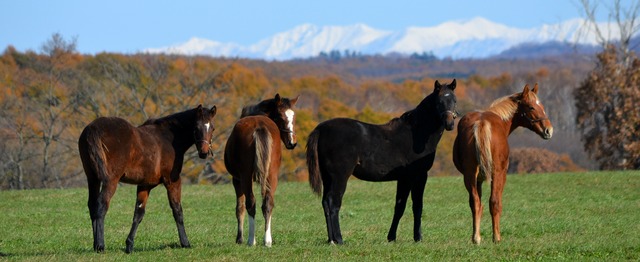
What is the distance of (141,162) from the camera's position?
42.5 feet

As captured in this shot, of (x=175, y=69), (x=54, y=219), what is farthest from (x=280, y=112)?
(x=175, y=69)

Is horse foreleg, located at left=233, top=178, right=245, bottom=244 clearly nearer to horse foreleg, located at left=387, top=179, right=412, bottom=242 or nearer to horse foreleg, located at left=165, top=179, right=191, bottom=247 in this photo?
horse foreleg, located at left=165, top=179, right=191, bottom=247

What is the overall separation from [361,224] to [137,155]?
6.31 metres

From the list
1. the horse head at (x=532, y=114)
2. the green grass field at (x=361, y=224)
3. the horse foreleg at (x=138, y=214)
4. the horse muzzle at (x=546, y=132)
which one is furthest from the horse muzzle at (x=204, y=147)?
the horse muzzle at (x=546, y=132)

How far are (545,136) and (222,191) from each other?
12.8 m

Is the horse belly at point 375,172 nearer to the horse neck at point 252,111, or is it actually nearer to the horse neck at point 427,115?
the horse neck at point 427,115

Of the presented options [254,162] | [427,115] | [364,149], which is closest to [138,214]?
[254,162]

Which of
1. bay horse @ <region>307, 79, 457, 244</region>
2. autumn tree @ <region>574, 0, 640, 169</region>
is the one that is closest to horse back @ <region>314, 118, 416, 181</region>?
bay horse @ <region>307, 79, 457, 244</region>

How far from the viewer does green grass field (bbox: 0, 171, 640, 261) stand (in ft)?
39.5

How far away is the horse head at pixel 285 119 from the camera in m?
14.3

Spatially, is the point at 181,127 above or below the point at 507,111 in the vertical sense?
below

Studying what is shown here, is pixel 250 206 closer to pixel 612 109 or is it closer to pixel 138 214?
pixel 138 214

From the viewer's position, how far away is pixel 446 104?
13.5 meters

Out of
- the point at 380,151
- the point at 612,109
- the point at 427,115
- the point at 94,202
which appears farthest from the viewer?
the point at 612,109
